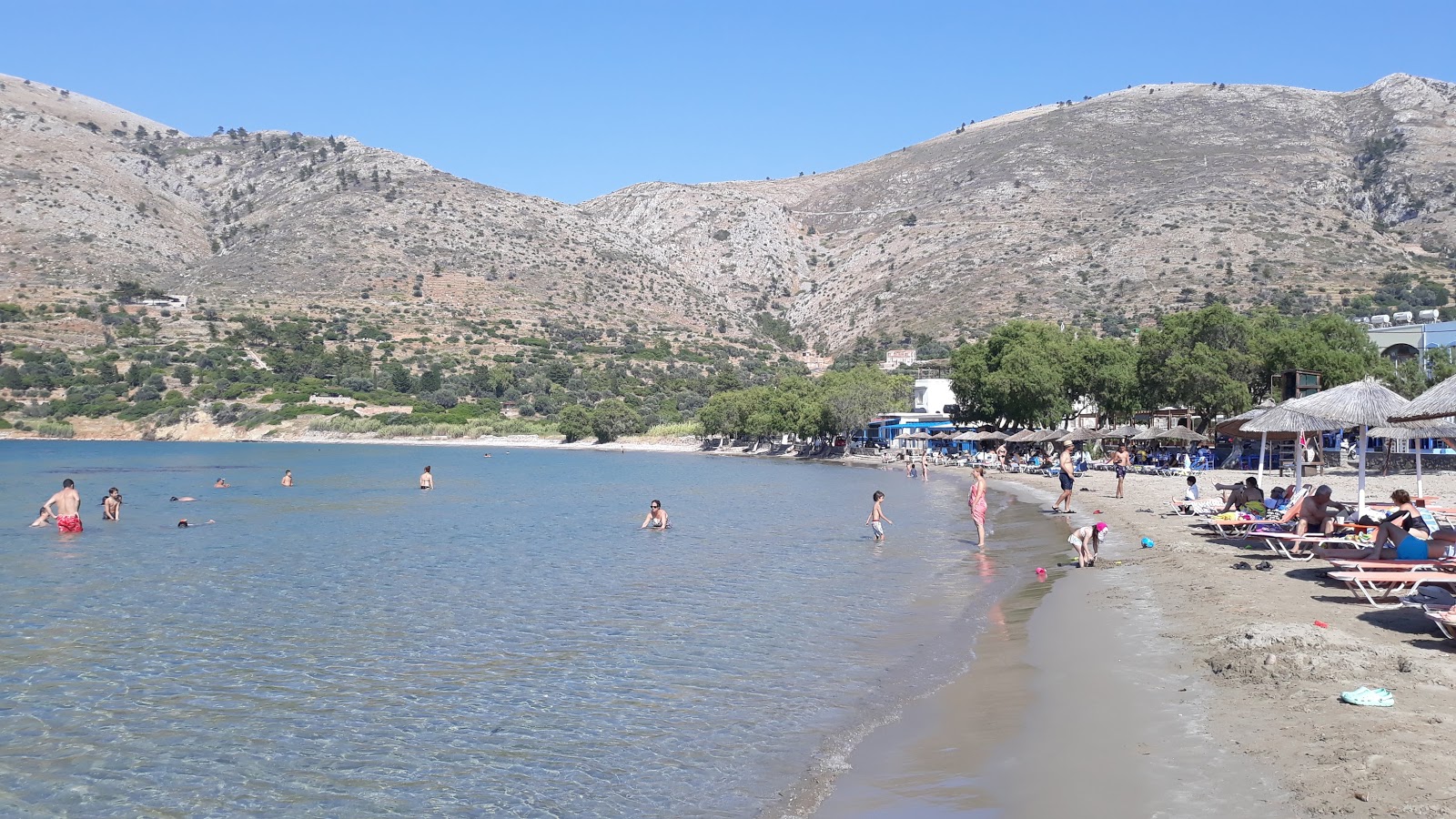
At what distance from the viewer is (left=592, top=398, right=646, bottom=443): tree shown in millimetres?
93375

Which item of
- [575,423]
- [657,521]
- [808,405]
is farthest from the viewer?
[575,423]

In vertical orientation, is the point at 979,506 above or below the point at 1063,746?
above

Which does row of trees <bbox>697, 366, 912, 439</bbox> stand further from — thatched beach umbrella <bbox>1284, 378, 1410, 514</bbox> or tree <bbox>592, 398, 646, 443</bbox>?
thatched beach umbrella <bbox>1284, 378, 1410, 514</bbox>

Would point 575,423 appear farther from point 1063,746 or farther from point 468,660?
point 1063,746

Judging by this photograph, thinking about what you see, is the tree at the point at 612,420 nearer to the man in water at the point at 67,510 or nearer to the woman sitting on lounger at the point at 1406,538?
the man in water at the point at 67,510

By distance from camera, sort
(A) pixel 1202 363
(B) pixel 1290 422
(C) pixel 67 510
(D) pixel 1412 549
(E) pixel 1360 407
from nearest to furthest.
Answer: (D) pixel 1412 549 → (E) pixel 1360 407 → (B) pixel 1290 422 → (C) pixel 67 510 → (A) pixel 1202 363

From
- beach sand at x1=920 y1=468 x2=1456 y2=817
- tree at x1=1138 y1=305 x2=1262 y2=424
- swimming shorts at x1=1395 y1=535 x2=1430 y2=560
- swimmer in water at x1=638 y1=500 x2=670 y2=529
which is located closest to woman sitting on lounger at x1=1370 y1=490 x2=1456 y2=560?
swimming shorts at x1=1395 y1=535 x2=1430 y2=560

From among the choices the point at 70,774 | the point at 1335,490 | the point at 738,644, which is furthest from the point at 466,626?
the point at 1335,490

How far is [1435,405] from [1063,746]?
10.0 metres

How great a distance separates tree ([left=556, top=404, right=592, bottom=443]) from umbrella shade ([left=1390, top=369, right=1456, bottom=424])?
8256 cm

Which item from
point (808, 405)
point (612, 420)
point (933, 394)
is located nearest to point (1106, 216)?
point (933, 394)

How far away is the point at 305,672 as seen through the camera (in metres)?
11.3

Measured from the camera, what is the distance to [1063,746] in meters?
7.66

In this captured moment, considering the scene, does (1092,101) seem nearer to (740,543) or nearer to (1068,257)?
(1068,257)
